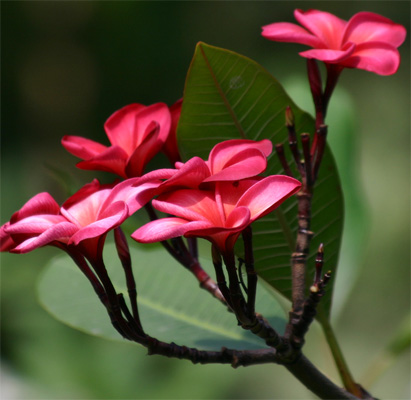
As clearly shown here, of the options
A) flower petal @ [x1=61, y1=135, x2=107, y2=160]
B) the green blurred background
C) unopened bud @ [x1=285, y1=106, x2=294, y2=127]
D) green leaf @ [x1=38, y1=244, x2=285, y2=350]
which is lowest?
the green blurred background

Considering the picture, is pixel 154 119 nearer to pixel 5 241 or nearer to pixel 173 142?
pixel 173 142

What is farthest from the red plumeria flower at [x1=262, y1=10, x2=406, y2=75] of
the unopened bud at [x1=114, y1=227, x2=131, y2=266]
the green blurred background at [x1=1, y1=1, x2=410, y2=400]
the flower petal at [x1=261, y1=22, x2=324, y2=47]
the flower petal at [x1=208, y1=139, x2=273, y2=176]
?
the green blurred background at [x1=1, y1=1, x2=410, y2=400]

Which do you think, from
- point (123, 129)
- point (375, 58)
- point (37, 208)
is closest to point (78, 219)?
point (37, 208)

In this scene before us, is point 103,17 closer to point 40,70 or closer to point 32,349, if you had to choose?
point 40,70

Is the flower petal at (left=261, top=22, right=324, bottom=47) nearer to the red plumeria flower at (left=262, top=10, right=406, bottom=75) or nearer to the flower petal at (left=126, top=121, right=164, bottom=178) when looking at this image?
the red plumeria flower at (left=262, top=10, right=406, bottom=75)

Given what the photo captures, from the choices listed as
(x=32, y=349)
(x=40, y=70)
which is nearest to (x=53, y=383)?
(x=32, y=349)

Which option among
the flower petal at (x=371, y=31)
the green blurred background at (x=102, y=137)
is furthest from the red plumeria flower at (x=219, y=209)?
the green blurred background at (x=102, y=137)
